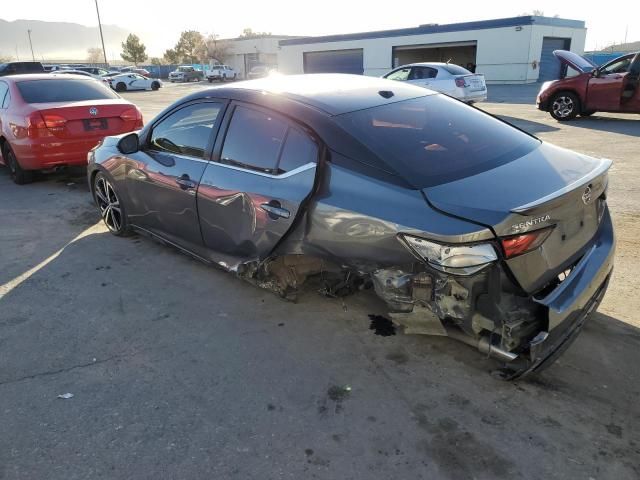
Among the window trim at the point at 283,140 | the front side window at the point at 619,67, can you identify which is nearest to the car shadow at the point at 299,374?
the window trim at the point at 283,140

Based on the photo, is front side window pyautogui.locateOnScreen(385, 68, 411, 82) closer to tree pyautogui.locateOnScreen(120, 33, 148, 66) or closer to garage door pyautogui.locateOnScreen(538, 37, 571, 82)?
garage door pyautogui.locateOnScreen(538, 37, 571, 82)

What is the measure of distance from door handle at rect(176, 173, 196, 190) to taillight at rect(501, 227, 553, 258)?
2.41 metres

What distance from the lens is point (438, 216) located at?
2.50m

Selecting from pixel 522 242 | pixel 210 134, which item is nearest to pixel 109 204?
pixel 210 134

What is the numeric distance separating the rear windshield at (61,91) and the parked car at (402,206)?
418cm

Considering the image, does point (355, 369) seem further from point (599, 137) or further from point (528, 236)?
point (599, 137)

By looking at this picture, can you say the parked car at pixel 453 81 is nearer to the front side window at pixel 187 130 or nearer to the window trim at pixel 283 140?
the front side window at pixel 187 130

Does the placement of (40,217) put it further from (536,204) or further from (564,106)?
(564,106)

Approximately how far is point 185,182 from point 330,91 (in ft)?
4.44

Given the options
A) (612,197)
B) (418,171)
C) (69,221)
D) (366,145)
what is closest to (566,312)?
(418,171)

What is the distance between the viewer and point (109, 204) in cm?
524

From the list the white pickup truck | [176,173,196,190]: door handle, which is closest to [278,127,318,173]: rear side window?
[176,173,196,190]: door handle

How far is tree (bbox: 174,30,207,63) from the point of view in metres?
74.2

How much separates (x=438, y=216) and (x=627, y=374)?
1532 mm
